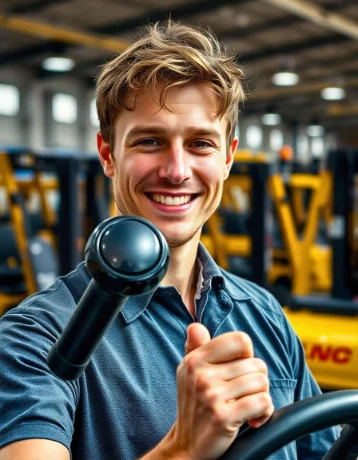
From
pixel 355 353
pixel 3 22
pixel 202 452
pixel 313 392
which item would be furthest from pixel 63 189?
pixel 3 22

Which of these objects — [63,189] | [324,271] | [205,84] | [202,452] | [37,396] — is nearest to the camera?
[202,452]

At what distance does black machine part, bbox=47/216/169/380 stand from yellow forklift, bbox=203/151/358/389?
3.36m

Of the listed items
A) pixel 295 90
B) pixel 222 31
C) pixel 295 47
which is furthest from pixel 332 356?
pixel 295 90

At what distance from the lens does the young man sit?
1.05m

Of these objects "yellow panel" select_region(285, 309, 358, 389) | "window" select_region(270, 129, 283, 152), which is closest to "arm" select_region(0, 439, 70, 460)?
"yellow panel" select_region(285, 309, 358, 389)

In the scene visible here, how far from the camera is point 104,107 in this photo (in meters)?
1.35

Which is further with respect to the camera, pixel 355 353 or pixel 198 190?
pixel 355 353

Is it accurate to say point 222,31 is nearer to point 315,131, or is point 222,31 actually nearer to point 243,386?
point 243,386

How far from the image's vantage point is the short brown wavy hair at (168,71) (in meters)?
1.26

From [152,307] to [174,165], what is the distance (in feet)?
0.94

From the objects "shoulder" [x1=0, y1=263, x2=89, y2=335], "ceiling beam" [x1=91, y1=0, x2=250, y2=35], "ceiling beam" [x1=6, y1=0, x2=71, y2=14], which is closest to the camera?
"shoulder" [x1=0, y1=263, x2=89, y2=335]

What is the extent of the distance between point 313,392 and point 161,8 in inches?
463

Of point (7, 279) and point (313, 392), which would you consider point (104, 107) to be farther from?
point (7, 279)

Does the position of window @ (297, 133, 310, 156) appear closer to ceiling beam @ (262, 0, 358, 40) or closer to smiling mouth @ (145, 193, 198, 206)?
ceiling beam @ (262, 0, 358, 40)
